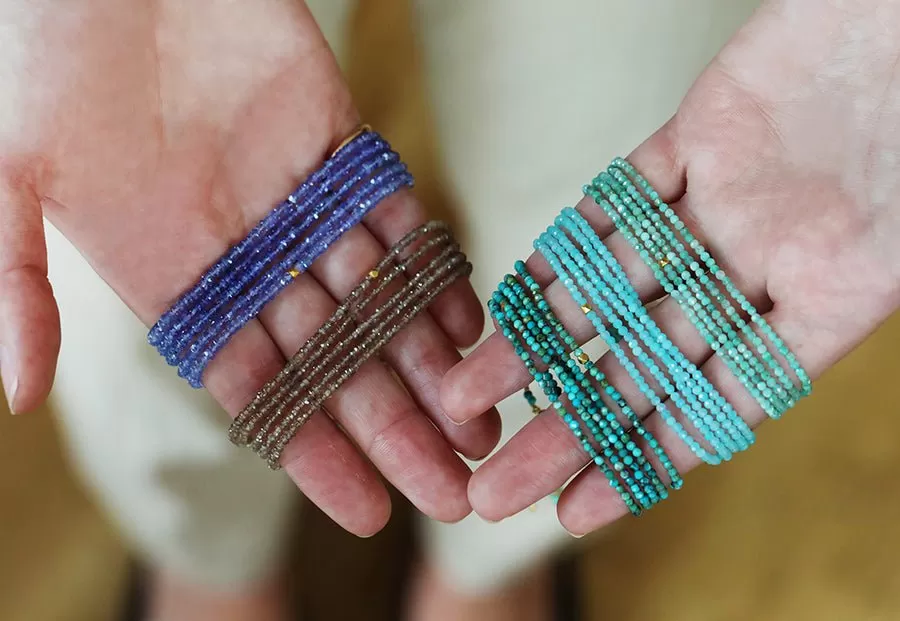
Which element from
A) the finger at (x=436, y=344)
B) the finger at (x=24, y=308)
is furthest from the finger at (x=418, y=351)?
the finger at (x=24, y=308)

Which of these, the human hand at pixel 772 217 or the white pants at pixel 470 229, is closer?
the human hand at pixel 772 217

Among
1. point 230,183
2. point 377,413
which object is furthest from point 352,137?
point 377,413

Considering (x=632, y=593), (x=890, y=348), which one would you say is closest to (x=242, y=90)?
(x=632, y=593)

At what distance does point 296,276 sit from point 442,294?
0.39 ft

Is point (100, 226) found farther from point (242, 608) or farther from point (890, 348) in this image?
point (890, 348)

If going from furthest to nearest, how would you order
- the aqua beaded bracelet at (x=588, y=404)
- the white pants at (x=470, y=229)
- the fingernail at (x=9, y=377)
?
the white pants at (x=470, y=229)
the aqua beaded bracelet at (x=588, y=404)
the fingernail at (x=9, y=377)

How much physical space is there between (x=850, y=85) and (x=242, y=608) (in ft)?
2.57

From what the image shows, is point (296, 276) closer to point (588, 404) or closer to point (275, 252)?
point (275, 252)

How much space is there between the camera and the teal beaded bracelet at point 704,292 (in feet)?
1.75

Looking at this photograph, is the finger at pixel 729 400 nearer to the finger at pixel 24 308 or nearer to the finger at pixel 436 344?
the finger at pixel 436 344

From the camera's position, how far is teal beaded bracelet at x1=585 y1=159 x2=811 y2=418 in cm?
53

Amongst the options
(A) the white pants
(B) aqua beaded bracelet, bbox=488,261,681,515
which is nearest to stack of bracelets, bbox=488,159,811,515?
(B) aqua beaded bracelet, bbox=488,261,681,515

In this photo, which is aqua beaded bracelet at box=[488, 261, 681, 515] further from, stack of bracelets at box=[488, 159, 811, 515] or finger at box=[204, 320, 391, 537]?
finger at box=[204, 320, 391, 537]

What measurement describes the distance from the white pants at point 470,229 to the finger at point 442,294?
5.6 inches
